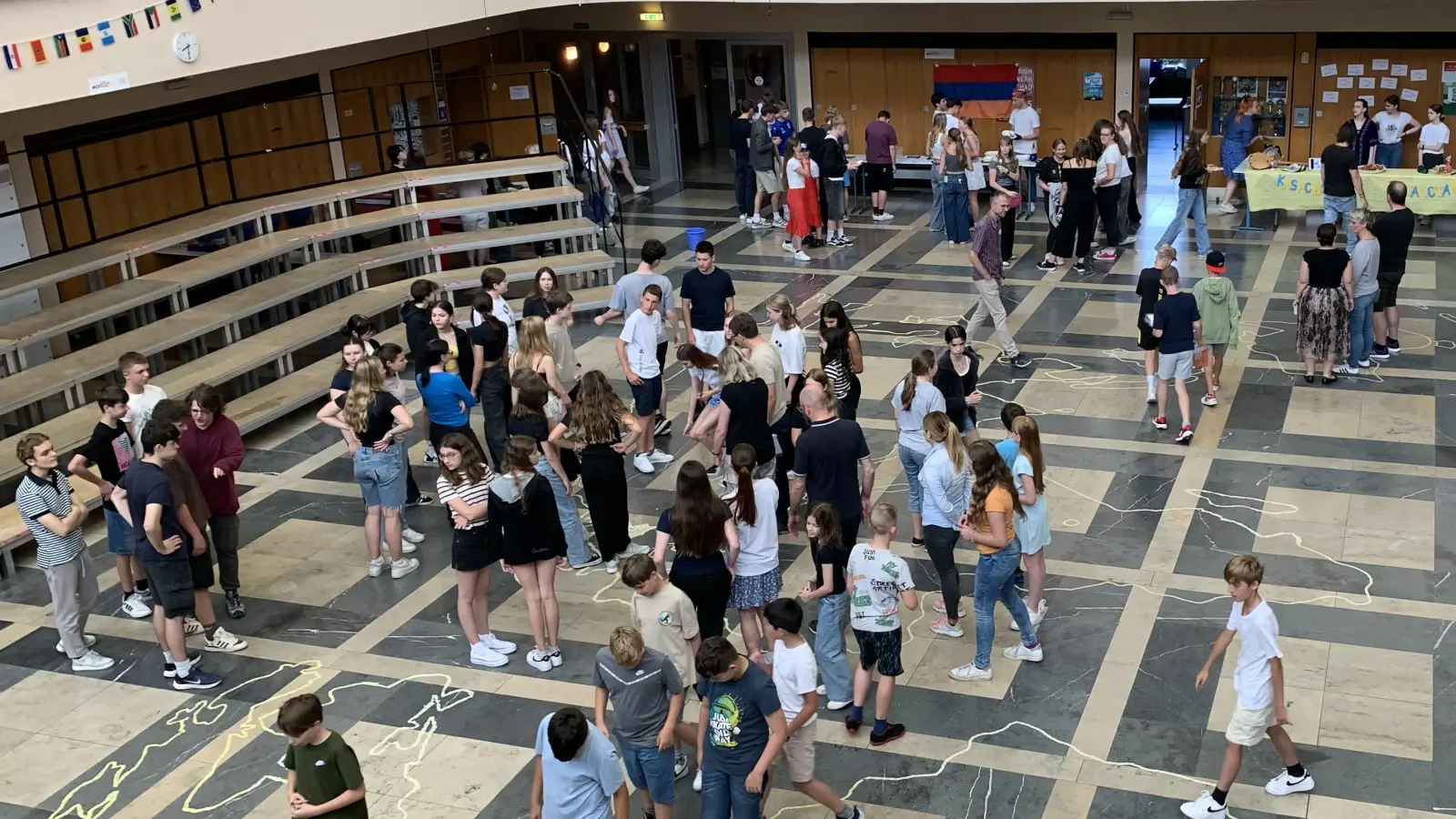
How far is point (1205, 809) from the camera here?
22.5ft

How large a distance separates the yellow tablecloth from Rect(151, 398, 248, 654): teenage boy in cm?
1330

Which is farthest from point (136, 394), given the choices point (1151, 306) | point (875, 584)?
point (1151, 306)

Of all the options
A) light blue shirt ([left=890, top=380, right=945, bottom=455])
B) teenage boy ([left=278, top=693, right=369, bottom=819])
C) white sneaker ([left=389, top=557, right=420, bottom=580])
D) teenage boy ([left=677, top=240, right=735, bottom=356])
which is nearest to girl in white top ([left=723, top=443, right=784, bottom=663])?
light blue shirt ([left=890, top=380, right=945, bottom=455])

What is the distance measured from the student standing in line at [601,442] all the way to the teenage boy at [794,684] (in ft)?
9.09

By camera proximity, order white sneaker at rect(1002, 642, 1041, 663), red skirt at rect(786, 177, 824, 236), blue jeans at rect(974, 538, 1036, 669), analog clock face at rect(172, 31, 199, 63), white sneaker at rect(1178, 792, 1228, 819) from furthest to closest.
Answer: red skirt at rect(786, 177, 824, 236) < analog clock face at rect(172, 31, 199, 63) < white sneaker at rect(1002, 642, 1041, 663) < blue jeans at rect(974, 538, 1036, 669) < white sneaker at rect(1178, 792, 1228, 819)

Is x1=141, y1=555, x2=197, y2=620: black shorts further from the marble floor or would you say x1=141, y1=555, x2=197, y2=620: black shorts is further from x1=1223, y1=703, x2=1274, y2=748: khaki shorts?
x1=1223, y1=703, x2=1274, y2=748: khaki shorts

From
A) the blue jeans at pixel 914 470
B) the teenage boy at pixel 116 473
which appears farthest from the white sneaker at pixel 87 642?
the blue jeans at pixel 914 470

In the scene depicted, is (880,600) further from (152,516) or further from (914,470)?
(152,516)

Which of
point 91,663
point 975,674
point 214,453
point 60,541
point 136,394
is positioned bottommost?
point 975,674

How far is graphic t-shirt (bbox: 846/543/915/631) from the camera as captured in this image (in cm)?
719

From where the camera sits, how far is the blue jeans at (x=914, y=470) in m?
9.34

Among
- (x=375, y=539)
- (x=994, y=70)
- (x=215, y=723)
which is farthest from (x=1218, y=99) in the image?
(x=215, y=723)

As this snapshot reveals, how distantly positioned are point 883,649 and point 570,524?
314 centimetres

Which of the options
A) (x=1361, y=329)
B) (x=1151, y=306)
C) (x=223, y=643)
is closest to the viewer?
(x=223, y=643)
